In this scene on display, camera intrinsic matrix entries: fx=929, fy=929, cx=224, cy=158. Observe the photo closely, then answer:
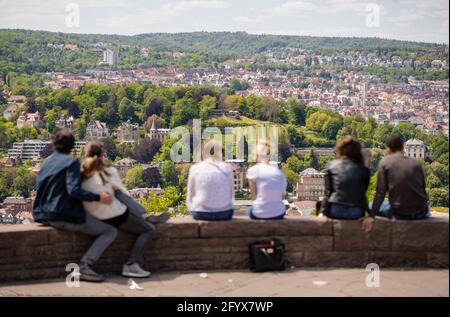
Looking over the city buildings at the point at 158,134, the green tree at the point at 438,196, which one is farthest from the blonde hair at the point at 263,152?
the city buildings at the point at 158,134

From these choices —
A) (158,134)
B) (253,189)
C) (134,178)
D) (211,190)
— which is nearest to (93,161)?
(211,190)

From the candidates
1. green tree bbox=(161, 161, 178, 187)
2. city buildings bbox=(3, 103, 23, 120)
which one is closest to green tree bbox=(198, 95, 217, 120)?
city buildings bbox=(3, 103, 23, 120)

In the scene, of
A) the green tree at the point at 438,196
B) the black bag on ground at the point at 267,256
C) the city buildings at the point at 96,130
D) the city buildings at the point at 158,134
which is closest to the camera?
the black bag on ground at the point at 267,256

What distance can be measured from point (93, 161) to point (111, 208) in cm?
31

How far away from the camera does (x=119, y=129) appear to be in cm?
9769

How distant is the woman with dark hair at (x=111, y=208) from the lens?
5.62 m

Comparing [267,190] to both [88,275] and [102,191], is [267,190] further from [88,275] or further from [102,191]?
[88,275]

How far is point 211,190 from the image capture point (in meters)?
5.90

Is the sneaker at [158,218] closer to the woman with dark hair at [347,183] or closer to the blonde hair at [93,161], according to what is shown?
the blonde hair at [93,161]

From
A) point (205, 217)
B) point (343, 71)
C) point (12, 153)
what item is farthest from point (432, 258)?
point (343, 71)

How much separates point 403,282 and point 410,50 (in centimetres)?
13353

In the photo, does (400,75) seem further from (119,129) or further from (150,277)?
(150,277)

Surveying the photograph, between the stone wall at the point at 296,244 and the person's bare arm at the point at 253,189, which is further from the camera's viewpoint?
the person's bare arm at the point at 253,189
